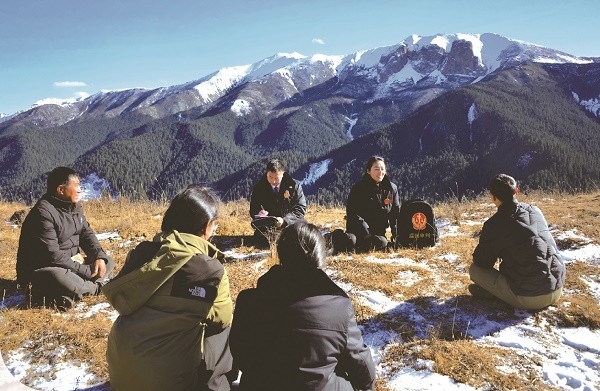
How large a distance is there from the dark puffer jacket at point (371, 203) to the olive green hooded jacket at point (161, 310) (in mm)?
6097

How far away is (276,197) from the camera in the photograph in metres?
9.55

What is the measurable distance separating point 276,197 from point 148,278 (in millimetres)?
6666

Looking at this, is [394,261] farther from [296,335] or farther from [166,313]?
[166,313]

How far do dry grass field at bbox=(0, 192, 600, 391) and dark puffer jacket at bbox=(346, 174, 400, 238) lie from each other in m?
0.86

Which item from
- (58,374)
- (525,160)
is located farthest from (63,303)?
(525,160)

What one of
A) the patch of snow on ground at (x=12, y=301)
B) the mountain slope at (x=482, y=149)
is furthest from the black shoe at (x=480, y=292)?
the mountain slope at (x=482, y=149)

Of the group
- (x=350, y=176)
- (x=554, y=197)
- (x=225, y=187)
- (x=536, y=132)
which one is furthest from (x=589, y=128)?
(x=554, y=197)

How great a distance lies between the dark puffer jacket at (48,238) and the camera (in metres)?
5.89

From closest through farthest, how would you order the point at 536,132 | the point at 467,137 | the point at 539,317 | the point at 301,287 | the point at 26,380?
the point at 301,287, the point at 26,380, the point at 539,317, the point at 536,132, the point at 467,137

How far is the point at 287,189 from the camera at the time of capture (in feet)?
31.2

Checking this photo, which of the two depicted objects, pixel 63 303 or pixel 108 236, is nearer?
pixel 63 303

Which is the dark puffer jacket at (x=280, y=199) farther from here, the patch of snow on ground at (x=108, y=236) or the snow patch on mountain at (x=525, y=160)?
the snow patch on mountain at (x=525, y=160)

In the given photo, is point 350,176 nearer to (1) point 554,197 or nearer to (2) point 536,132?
(2) point 536,132

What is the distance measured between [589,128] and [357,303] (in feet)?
721
